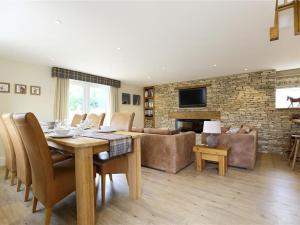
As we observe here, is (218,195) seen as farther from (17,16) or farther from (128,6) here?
(17,16)

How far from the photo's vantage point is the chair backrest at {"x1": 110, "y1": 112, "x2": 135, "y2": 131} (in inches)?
111

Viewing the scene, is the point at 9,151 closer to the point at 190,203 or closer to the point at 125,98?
the point at 190,203

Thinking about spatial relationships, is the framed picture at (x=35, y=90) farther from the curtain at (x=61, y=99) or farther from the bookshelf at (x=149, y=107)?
the bookshelf at (x=149, y=107)

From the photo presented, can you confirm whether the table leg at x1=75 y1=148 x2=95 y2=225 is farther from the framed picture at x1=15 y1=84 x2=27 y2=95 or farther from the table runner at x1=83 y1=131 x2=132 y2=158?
the framed picture at x1=15 y1=84 x2=27 y2=95

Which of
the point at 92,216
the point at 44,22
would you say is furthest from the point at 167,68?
the point at 92,216

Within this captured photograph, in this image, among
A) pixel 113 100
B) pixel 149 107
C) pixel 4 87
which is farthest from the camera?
pixel 149 107

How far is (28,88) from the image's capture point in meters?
3.97

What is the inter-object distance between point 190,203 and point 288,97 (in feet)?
14.5

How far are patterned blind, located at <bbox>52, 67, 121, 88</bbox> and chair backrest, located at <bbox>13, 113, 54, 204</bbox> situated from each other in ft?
10.7

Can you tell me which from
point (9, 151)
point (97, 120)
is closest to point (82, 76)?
point (97, 120)

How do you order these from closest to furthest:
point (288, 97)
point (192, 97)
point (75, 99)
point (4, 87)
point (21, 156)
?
point (21, 156), point (4, 87), point (288, 97), point (75, 99), point (192, 97)

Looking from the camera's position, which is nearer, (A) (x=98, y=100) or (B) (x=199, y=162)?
(B) (x=199, y=162)

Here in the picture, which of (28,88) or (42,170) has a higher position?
(28,88)

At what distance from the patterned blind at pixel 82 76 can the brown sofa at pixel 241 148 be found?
389 cm
